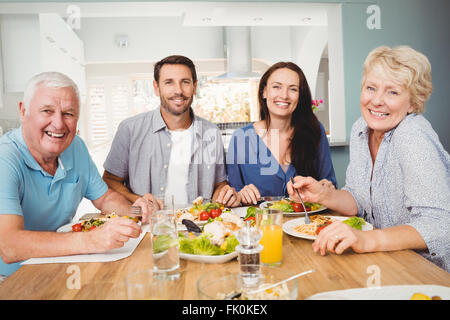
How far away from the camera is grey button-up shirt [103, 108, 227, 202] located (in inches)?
94.1

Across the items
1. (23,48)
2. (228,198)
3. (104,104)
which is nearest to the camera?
(228,198)

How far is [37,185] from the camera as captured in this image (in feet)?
4.99

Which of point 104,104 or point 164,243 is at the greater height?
point 104,104

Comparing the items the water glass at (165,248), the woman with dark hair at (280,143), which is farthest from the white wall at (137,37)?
the water glass at (165,248)

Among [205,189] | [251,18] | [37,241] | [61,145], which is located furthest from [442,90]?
[37,241]

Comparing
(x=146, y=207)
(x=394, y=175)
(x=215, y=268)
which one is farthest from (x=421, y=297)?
(x=146, y=207)

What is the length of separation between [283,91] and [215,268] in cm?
158

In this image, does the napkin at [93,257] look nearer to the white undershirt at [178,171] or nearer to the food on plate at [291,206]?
the food on plate at [291,206]

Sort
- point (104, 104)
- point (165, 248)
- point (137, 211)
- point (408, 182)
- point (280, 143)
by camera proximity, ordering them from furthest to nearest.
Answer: point (104, 104) < point (280, 143) < point (137, 211) < point (408, 182) < point (165, 248)

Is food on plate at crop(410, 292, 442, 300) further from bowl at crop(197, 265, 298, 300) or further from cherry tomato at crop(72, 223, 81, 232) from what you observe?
cherry tomato at crop(72, 223, 81, 232)

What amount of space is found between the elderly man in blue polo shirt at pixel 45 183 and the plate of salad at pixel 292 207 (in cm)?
55

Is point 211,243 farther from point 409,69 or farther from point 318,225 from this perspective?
point 409,69

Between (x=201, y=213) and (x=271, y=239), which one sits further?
(x=201, y=213)
